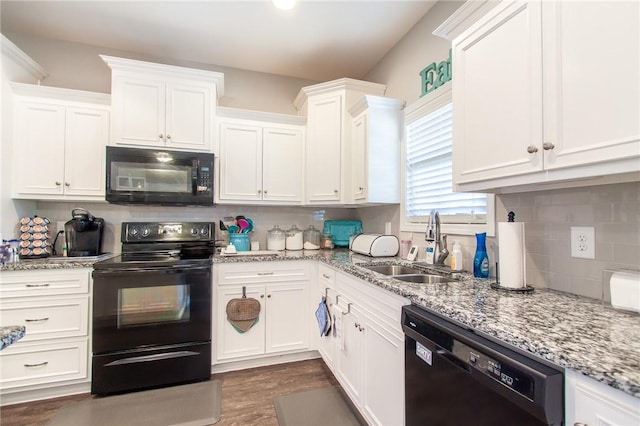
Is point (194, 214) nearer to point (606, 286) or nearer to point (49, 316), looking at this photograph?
point (49, 316)

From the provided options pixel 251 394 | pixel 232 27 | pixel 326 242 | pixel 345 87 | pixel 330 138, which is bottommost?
pixel 251 394

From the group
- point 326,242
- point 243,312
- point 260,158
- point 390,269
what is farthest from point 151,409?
point 260,158

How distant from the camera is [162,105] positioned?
2553 mm

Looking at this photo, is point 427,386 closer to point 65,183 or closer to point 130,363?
point 130,363

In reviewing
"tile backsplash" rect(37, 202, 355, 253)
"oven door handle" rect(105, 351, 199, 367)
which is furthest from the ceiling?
"oven door handle" rect(105, 351, 199, 367)

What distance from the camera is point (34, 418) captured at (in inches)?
73.9

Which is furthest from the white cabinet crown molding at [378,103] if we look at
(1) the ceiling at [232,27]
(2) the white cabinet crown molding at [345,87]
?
(1) the ceiling at [232,27]

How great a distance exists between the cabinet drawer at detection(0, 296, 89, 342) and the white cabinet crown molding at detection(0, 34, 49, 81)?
185 centimetres

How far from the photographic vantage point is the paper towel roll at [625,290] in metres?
0.98

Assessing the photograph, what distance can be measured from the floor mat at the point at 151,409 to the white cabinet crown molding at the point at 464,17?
258 centimetres

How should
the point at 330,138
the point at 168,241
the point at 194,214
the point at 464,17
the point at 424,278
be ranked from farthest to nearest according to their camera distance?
the point at 194,214, the point at 330,138, the point at 168,241, the point at 424,278, the point at 464,17

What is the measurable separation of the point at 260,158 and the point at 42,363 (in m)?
2.20

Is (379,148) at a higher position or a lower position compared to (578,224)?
higher

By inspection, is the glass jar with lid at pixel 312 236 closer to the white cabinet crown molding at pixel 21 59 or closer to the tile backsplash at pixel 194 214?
the tile backsplash at pixel 194 214
